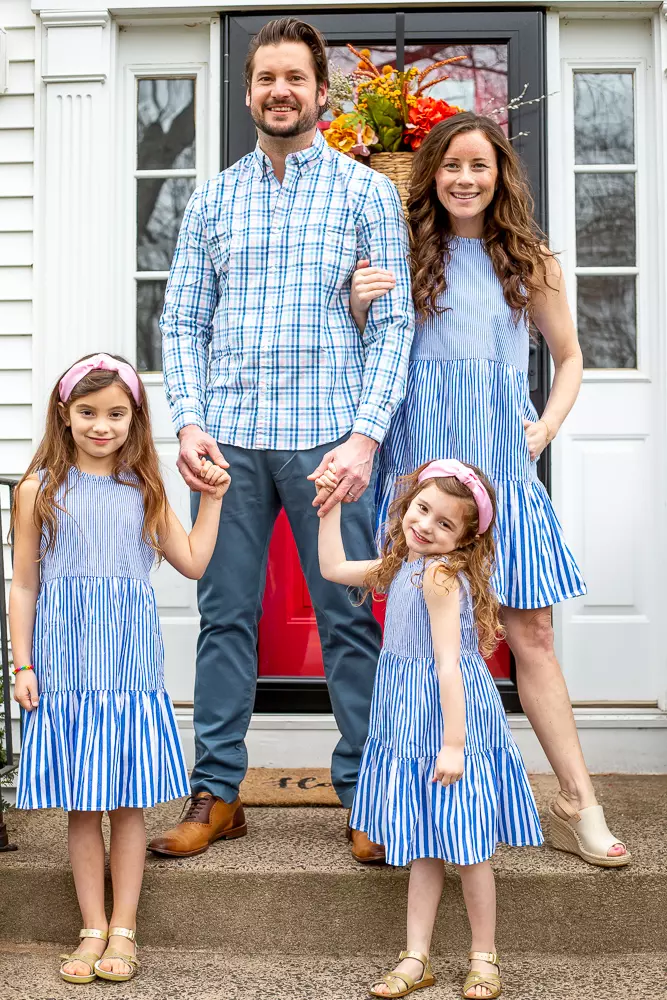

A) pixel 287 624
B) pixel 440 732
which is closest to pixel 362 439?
pixel 440 732

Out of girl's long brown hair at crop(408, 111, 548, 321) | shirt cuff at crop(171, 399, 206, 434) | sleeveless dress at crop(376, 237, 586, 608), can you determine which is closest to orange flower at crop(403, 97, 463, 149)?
girl's long brown hair at crop(408, 111, 548, 321)

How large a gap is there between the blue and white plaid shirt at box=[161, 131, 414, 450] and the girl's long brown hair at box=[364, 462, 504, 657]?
11.6 inches

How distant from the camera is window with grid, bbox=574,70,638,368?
142 inches

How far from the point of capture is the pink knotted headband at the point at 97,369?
2207 mm

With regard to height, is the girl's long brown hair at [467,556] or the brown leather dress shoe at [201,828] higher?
the girl's long brown hair at [467,556]

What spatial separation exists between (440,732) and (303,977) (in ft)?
2.08

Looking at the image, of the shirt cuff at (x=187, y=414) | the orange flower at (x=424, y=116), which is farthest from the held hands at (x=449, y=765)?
the orange flower at (x=424, y=116)

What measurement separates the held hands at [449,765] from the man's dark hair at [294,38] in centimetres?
148

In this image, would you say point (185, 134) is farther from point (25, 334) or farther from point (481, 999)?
point (481, 999)

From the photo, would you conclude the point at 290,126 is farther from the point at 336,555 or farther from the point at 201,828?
the point at 201,828

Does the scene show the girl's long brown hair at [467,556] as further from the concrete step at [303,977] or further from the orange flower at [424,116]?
the orange flower at [424,116]

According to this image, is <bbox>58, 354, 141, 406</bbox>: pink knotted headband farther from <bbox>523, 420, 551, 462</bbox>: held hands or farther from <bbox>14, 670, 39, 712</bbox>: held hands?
<bbox>523, 420, 551, 462</bbox>: held hands

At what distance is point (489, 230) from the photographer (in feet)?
7.79

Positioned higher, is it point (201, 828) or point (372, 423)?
point (372, 423)
